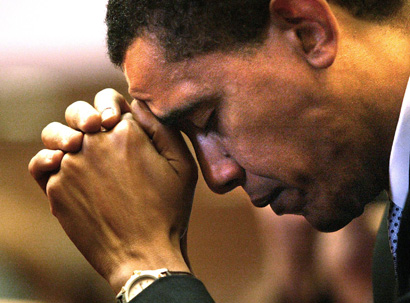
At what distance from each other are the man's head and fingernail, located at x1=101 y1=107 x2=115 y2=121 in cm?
15

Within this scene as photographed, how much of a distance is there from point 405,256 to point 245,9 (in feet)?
1.83

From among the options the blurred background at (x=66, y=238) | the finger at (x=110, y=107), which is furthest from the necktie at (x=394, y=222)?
the blurred background at (x=66, y=238)

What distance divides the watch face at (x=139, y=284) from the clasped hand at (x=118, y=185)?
0.05m

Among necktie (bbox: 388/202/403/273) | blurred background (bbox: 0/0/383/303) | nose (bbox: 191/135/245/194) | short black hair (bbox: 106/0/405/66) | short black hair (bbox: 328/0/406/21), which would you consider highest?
short black hair (bbox: 106/0/405/66)

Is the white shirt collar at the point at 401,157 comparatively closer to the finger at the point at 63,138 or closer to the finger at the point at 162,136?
the finger at the point at 162,136

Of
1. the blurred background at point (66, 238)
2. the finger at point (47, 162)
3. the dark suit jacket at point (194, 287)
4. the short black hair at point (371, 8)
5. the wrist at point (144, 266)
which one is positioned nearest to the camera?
the dark suit jacket at point (194, 287)

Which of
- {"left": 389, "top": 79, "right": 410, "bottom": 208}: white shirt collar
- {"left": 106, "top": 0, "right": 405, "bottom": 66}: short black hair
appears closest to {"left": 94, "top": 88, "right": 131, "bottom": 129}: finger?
{"left": 106, "top": 0, "right": 405, "bottom": 66}: short black hair

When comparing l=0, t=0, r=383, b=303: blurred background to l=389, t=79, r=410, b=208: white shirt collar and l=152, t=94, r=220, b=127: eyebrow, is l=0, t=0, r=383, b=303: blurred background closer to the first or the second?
l=389, t=79, r=410, b=208: white shirt collar

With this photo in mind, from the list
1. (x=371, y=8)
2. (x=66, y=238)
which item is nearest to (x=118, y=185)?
(x=371, y=8)

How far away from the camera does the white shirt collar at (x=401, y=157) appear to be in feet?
3.75

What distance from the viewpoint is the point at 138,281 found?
1.27 m

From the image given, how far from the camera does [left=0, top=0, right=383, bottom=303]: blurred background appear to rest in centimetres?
260

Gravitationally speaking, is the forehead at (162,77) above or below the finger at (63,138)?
above

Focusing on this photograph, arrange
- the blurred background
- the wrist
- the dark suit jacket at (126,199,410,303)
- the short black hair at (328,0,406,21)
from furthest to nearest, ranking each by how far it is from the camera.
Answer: the blurred background < the wrist < the short black hair at (328,0,406,21) < the dark suit jacket at (126,199,410,303)
